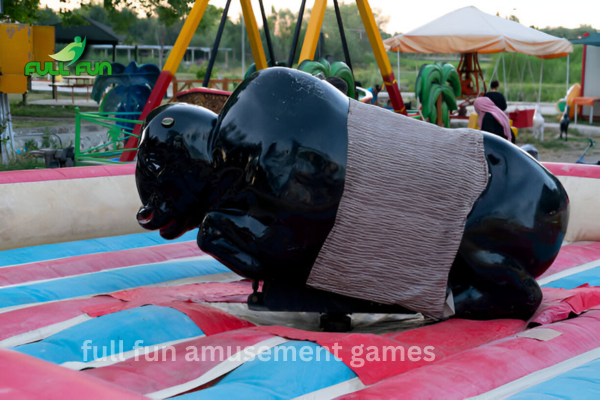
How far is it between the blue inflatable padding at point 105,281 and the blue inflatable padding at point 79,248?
415 mm

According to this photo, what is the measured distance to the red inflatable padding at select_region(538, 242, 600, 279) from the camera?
3480mm

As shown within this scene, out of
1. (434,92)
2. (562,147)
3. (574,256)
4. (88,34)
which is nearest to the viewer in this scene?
(574,256)

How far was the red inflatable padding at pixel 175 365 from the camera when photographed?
73.3 inches

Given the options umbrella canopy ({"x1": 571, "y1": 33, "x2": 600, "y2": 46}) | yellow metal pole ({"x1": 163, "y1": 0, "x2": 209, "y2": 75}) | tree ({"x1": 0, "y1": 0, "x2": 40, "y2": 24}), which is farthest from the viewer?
umbrella canopy ({"x1": 571, "y1": 33, "x2": 600, "y2": 46})

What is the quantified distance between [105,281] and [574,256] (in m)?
2.52

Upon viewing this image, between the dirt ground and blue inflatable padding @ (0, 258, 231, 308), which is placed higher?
the dirt ground

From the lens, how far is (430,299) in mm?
2414

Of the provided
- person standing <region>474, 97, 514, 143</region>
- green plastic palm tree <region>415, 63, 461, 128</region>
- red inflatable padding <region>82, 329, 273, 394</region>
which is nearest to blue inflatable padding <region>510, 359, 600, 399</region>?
red inflatable padding <region>82, 329, 273, 394</region>

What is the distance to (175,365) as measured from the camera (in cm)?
199

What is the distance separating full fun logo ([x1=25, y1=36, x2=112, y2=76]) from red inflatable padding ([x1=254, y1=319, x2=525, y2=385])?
630 cm

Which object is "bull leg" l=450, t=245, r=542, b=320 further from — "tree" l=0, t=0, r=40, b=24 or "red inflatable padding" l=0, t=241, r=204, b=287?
"tree" l=0, t=0, r=40, b=24

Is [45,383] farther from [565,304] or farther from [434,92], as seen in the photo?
[434,92]

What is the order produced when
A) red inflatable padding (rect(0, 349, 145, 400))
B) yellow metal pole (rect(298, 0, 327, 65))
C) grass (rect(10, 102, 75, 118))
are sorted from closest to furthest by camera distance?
red inflatable padding (rect(0, 349, 145, 400)), yellow metal pole (rect(298, 0, 327, 65)), grass (rect(10, 102, 75, 118))

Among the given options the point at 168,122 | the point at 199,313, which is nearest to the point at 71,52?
the point at 168,122
